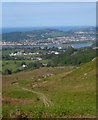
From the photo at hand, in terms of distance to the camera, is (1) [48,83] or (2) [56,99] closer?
(2) [56,99]

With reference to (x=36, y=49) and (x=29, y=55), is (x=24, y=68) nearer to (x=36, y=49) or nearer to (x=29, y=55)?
(x=29, y=55)

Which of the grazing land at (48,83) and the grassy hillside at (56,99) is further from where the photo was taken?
the grazing land at (48,83)

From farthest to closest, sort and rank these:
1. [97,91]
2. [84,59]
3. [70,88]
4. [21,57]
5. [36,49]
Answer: [36,49] → [21,57] → [84,59] → [70,88] → [97,91]

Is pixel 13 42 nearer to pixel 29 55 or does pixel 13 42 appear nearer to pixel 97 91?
pixel 29 55

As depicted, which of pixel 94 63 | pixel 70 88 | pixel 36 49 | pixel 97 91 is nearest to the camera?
pixel 97 91

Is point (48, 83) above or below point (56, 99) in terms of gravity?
above

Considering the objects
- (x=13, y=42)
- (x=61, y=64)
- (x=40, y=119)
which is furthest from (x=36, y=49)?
(x=40, y=119)

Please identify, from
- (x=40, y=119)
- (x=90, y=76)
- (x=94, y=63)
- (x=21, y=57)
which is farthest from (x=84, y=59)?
(x=40, y=119)

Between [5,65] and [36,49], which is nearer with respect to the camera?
[5,65]

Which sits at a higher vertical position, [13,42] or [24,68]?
[13,42]

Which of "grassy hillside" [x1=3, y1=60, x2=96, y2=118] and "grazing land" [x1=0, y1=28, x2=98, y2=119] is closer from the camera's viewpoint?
"grassy hillside" [x1=3, y1=60, x2=96, y2=118]
